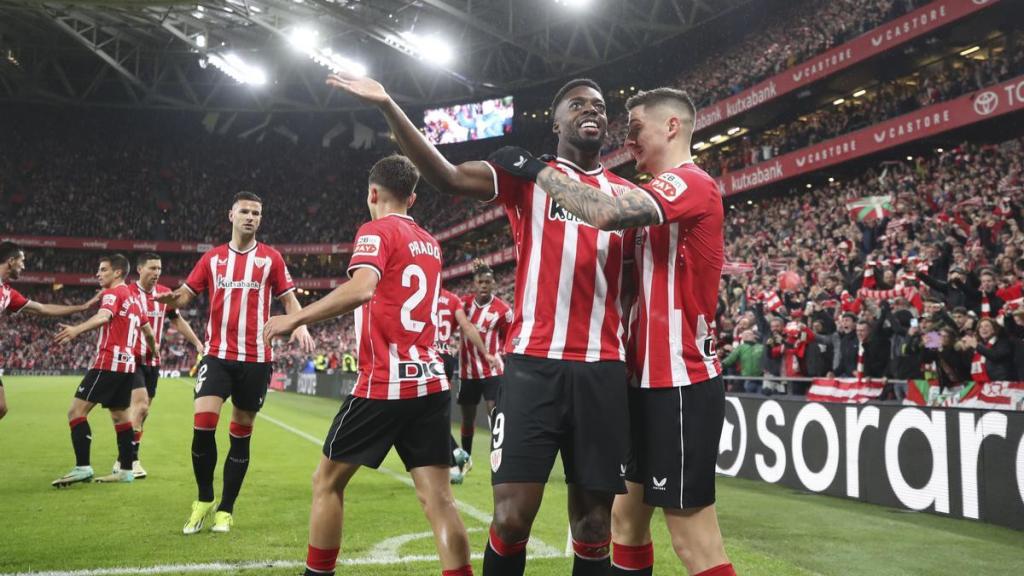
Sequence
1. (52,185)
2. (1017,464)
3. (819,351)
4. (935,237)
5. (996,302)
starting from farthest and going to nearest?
(52,185) → (935,237) → (819,351) → (996,302) → (1017,464)

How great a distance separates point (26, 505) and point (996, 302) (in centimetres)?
1055

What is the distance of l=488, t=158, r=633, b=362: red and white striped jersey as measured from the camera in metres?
2.93

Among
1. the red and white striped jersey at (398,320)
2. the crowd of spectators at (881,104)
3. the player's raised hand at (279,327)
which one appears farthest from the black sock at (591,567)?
the crowd of spectators at (881,104)

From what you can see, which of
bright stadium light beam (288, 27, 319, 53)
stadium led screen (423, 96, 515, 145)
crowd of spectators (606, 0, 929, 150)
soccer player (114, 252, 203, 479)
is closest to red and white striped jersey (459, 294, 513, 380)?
soccer player (114, 252, 203, 479)

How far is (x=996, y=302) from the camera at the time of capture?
9320 millimetres

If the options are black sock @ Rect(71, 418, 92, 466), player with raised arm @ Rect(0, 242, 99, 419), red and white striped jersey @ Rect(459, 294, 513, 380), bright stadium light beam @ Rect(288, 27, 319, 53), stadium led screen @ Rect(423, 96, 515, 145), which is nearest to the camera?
player with raised arm @ Rect(0, 242, 99, 419)

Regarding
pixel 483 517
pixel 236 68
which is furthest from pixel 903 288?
pixel 236 68

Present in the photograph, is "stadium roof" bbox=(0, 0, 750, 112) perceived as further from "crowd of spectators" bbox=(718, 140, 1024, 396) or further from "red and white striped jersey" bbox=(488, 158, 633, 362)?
"red and white striped jersey" bbox=(488, 158, 633, 362)

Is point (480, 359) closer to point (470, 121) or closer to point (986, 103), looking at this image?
point (986, 103)

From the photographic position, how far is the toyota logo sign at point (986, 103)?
18453mm

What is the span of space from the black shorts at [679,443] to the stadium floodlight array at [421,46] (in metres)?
32.1

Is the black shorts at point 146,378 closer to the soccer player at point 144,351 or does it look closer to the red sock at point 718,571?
the soccer player at point 144,351

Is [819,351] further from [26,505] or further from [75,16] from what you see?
[75,16]

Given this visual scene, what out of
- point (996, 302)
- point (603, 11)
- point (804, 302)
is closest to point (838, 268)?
point (804, 302)
